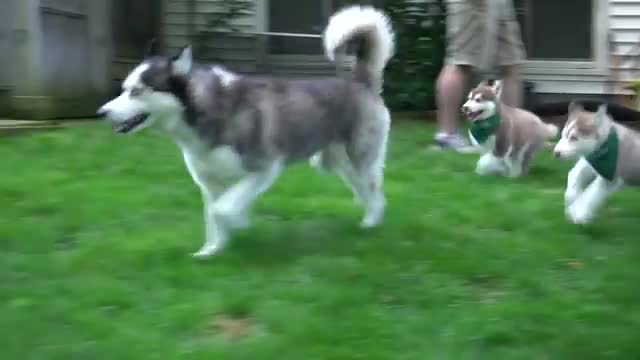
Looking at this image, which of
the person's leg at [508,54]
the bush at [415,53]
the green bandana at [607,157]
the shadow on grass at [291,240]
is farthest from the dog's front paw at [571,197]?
the bush at [415,53]

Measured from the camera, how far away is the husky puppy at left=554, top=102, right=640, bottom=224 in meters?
5.57

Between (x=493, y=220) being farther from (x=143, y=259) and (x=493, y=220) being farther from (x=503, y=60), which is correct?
(x=503, y=60)

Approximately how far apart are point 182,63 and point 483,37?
4307 mm

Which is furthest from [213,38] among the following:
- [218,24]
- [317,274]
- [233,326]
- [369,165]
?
[233,326]

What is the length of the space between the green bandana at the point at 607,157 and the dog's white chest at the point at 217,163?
75.1 inches

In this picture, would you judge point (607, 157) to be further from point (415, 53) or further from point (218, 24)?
point (218, 24)

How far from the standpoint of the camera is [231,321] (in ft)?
13.5

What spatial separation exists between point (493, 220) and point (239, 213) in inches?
61.1

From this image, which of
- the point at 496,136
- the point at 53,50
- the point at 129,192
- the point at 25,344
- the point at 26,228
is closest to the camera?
the point at 25,344

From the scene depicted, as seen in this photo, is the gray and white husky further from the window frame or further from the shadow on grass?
the window frame

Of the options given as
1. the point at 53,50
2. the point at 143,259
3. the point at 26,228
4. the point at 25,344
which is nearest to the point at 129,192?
the point at 26,228

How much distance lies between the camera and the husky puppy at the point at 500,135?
24.0 ft

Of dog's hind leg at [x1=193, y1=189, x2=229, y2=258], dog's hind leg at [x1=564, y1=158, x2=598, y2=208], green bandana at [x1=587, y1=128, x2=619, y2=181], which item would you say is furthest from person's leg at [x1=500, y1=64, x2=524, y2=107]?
dog's hind leg at [x1=193, y1=189, x2=229, y2=258]

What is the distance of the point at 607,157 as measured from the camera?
5570 mm
